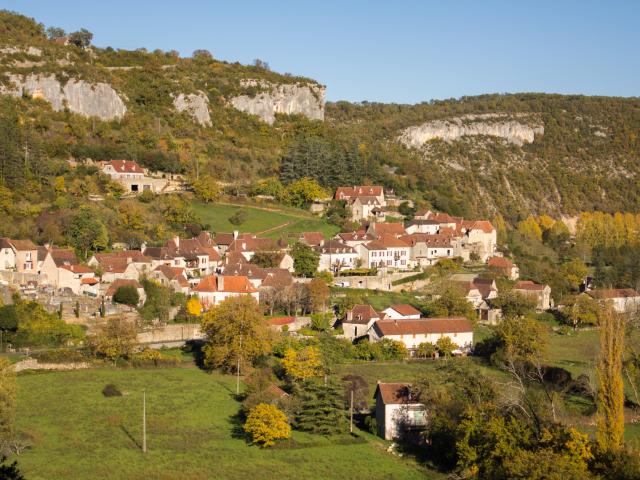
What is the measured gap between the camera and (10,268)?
57.6 meters

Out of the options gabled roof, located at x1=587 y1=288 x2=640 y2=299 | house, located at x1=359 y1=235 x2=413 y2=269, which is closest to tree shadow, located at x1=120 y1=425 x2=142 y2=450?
house, located at x1=359 y1=235 x2=413 y2=269

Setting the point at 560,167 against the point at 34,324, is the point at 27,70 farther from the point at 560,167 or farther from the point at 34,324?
the point at 560,167

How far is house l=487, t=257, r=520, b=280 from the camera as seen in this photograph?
241ft

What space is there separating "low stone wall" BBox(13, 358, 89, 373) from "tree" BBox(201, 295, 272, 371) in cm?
646

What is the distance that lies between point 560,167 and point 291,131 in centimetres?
5451

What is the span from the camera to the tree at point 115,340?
47.1 m

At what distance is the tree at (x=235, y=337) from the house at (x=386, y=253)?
73.1ft

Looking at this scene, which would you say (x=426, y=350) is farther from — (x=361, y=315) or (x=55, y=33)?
(x=55, y=33)

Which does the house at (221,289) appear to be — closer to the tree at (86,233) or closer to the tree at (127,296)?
the tree at (127,296)

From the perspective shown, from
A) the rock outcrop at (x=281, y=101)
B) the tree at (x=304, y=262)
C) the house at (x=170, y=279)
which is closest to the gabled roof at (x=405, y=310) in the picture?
the tree at (x=304, y=262)

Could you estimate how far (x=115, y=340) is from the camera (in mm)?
47438


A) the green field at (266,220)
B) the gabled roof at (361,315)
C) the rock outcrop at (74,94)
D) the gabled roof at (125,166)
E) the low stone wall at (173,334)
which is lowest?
the low stone wall at (173,334)

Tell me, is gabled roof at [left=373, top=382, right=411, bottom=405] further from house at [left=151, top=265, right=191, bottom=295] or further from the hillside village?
house at [left=151, top=265, right=191, bottom=295]

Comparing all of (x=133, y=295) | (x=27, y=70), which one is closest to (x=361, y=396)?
(x=133, y=295)
